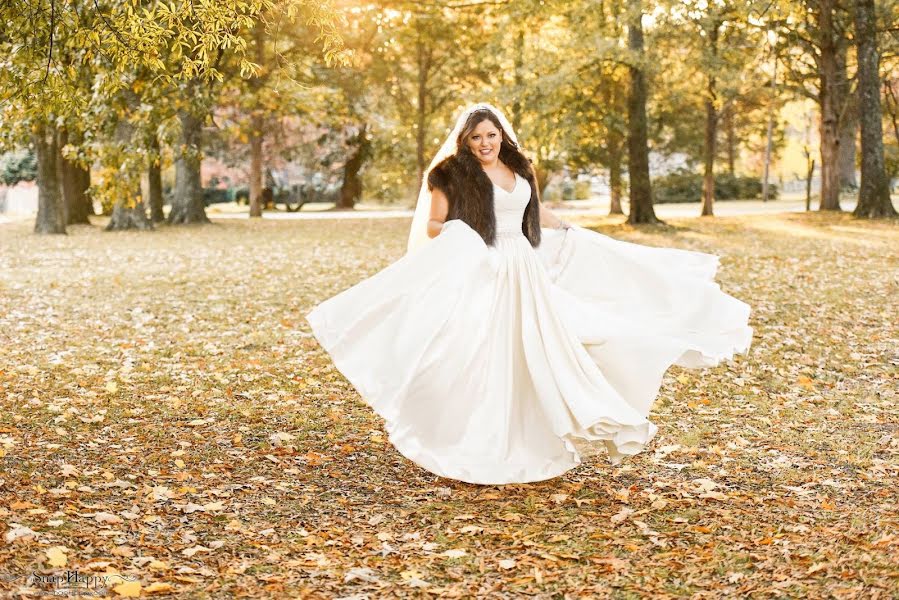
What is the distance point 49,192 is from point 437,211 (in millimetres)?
26143

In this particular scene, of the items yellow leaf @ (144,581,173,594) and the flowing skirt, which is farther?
the flowing skirt

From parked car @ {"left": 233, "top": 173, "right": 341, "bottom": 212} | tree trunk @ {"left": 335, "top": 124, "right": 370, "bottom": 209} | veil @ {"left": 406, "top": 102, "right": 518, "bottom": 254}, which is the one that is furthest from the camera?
parked car @ {"left": 233, "top": 173, "right": 341, "bottom": 212}

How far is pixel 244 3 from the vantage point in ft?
21.7

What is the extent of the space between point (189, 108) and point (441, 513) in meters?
6.53

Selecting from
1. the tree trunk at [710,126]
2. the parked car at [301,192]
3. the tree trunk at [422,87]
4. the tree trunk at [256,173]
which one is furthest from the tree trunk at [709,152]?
the parked car at [301,192]

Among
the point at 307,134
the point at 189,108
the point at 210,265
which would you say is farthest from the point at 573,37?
the point at 307,134

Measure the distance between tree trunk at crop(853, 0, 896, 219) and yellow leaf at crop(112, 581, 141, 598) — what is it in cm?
2731

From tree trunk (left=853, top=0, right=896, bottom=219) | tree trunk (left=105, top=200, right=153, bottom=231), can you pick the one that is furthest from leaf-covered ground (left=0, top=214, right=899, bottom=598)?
tree trunk (left=105, top=200, right=153, bottom=231)

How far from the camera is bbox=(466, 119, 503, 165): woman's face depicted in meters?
6.57

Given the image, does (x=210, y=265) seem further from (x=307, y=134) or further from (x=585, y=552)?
(x=307, y=134)

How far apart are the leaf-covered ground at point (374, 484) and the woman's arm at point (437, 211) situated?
1609 millimetres

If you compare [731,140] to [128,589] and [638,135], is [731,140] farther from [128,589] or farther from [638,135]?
[128,589]

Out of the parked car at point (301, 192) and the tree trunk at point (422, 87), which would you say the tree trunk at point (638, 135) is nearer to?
the tree trunk at point (422, 87)

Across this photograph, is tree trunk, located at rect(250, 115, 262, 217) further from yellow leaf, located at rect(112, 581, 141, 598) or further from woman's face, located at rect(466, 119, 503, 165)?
yellow leaf, located at rect(112, 581, 141, 598)
